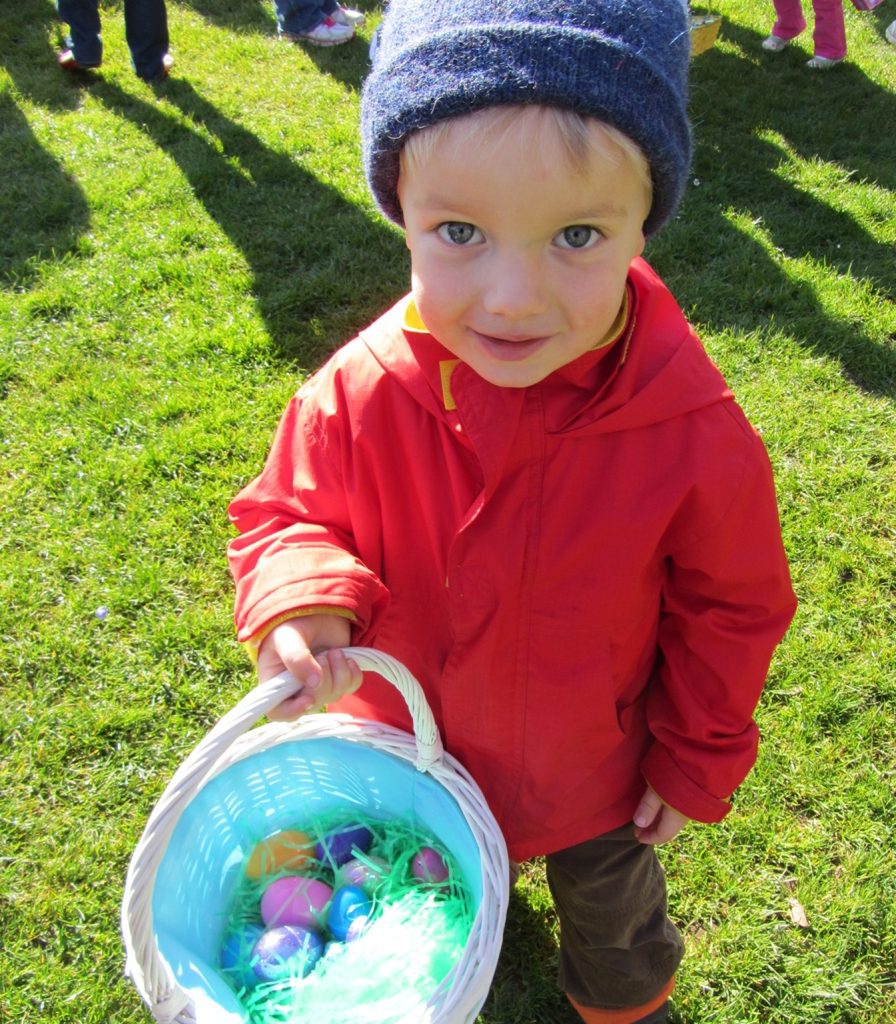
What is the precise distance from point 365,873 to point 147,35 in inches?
198

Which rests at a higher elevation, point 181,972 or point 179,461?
point 181,972

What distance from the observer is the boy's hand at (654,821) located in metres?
1.64

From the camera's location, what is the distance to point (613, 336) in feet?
4.41

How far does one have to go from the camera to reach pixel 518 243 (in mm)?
1108

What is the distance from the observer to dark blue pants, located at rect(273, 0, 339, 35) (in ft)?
18.1

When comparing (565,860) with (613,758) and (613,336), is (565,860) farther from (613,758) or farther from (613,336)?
(613,336)

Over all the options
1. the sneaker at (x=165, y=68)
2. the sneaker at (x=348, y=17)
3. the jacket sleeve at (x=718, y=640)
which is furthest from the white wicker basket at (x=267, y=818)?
the sneaker at (x=348, y=17)

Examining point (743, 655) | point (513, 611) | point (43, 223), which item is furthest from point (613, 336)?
point (43, 223)

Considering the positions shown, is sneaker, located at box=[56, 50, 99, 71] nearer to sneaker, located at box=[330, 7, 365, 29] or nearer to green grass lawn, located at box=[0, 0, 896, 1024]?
green grass lawn, located at box=[0, 0, 896, 1024]

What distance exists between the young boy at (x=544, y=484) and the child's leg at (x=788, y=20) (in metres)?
5.05

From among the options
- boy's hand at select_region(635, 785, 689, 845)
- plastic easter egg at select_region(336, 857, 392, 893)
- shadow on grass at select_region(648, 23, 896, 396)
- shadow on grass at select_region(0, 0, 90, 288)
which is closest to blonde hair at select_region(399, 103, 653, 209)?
boy's hand at select_region(635, 785, 689, 845)

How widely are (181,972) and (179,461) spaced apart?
→ 1.94 metres

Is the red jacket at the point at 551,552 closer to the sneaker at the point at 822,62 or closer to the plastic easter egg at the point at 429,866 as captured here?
the plastic easter egg at the point at 429,866

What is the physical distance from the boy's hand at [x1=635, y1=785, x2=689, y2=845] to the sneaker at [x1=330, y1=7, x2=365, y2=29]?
17.9 ft
